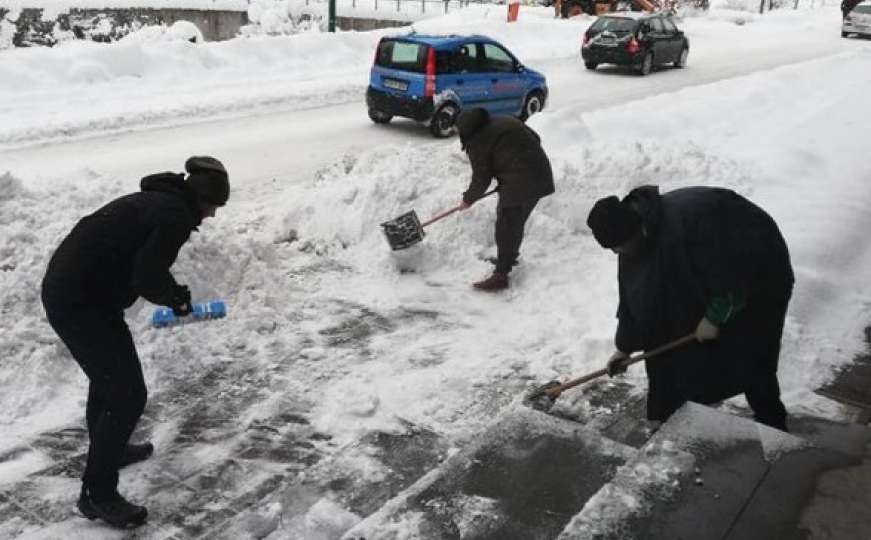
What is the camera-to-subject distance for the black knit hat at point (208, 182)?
368 centimetres

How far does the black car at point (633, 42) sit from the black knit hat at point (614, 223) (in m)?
18.3

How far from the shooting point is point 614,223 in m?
3.61

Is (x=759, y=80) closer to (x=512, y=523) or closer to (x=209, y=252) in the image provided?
(x=209, y=252)

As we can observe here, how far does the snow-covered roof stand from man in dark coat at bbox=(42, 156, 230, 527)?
61.0ft

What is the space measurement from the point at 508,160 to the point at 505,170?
0.29 ft

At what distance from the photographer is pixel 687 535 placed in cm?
321

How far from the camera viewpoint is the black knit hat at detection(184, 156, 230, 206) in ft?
12.1

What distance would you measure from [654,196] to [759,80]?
559 inches

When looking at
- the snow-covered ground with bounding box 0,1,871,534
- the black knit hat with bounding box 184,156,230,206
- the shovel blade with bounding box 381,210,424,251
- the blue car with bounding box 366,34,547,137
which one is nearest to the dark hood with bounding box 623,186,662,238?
the snow-covered ground with bounding box 0,1,871,534

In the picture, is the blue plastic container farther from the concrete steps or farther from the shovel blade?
the concrete steps

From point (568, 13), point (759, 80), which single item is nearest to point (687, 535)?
point (759, 80)

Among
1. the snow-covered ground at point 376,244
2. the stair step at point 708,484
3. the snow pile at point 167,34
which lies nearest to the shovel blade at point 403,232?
the snow-covered ground at point 376,244

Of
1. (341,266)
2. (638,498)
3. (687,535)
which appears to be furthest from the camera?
(341,266)

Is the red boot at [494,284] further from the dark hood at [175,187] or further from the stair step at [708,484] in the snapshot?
the dark hood at [175,187]
